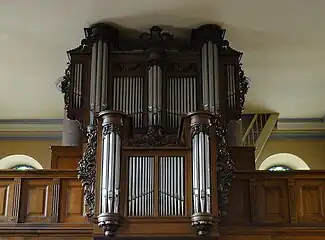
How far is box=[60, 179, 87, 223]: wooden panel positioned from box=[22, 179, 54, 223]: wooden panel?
0.60ft

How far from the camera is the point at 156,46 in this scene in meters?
11.4

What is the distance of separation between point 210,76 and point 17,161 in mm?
6799

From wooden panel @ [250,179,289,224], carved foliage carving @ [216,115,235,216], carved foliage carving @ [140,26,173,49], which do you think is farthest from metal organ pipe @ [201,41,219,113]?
wooden panel @ [250,179,289,224]

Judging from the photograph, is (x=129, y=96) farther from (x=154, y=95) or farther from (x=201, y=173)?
(x=201, y=173)

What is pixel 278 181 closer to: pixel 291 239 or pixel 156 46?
pixel 291 239

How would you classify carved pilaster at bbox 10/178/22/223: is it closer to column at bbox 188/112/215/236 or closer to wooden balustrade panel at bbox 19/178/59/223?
wooden balustrade panel at bbox 19/178/59/223

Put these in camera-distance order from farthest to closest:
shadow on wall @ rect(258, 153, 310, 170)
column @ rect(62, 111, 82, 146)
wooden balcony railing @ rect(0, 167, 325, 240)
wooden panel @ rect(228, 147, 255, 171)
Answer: shadow on wall @ rect(258, 153, 310, 170), column @ rect(62, 111, 82, 146), wooden panel @ rect(228, 147, 255, 171), wooden balcony railing @ rect(0, 167, 325, 240)

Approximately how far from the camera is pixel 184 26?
1147 centimetres

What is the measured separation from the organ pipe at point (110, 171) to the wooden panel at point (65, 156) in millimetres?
2219

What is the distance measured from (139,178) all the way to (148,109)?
1.62 meters

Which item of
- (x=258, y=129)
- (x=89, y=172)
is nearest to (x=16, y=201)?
(x=89, y=172)

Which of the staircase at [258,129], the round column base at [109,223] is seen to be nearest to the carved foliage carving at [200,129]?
the round column base at [109,223]

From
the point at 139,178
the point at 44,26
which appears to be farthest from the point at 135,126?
the point at 44,26

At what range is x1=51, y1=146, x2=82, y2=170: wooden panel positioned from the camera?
12.0 m
